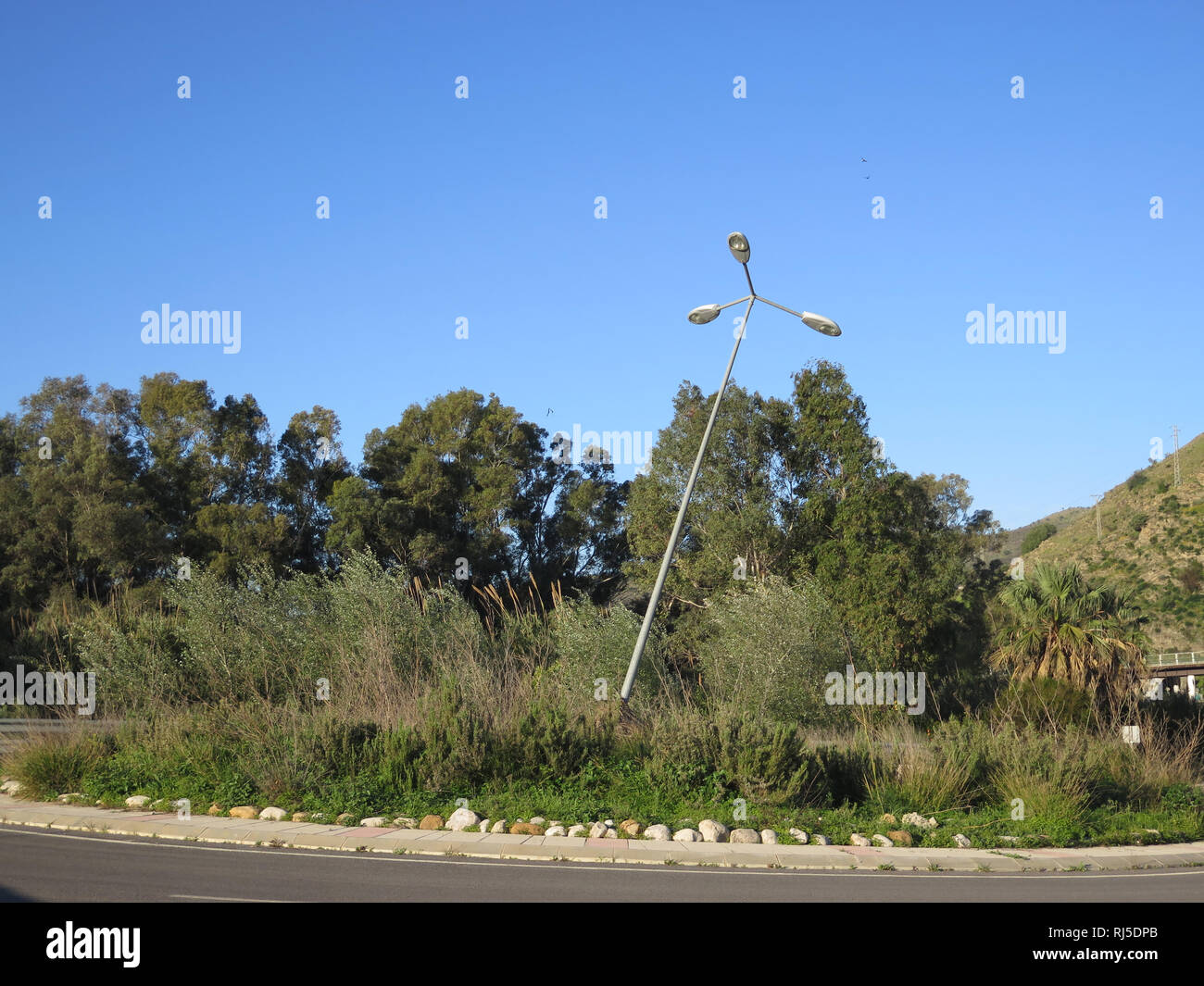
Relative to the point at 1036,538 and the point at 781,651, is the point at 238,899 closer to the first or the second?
the point at 781,651

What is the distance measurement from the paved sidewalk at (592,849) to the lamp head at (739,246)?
9.62 meters

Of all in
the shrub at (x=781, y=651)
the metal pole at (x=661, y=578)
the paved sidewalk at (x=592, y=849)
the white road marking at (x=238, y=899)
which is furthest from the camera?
the shrub at (x=781, y=651)

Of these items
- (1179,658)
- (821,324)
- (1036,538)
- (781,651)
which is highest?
(821,324)

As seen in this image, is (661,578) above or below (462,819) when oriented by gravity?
above

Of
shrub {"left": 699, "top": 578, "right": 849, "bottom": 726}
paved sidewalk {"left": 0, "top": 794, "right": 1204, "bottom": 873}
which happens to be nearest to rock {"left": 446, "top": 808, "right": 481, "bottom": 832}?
paved sidewalk {"left": 0, "top": 794, "right": 1204, "bottom": 873}

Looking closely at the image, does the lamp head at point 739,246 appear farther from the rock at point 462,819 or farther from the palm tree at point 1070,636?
the palm tree at point 1070,636

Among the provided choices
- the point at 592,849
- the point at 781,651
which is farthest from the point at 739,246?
the point at 781,651

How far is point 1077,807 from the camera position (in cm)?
1342

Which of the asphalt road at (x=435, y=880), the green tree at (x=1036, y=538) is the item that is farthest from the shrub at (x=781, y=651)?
the green tree at (x=1036, y=538)

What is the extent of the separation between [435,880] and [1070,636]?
25458 millimetres

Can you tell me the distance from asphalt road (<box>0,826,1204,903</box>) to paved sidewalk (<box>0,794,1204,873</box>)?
34 centimetres

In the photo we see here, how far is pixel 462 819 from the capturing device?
39.1ft

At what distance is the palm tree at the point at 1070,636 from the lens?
28250 millimetres

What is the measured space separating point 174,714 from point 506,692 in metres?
5.74
